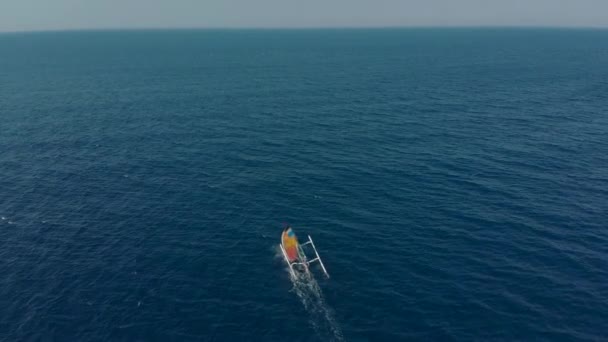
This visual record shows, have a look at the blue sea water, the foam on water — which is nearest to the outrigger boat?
the foam on water

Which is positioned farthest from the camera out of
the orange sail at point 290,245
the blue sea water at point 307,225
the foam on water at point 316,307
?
the orange sail at point 290,245

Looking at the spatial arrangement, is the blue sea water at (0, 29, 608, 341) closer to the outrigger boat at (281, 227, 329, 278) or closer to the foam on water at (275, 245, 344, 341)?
the foam on water at (275, 245, 344, 341)

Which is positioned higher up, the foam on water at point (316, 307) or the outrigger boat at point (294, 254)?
the outrigger boat at point (294, 254)

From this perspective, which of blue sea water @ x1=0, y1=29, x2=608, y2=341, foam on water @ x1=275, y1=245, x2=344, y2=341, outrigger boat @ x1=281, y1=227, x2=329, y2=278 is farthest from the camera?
outrigger boat @ x1=281, y1=227, x2=329, y2=278

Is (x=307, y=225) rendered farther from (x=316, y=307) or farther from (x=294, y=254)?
(x=316, y=307)

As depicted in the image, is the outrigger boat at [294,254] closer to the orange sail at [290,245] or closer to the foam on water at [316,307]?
A: the orange sail at [290,245]

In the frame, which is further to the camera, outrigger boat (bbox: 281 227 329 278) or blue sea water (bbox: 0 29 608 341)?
outrigger boat (bbox: 281 227 329 278)

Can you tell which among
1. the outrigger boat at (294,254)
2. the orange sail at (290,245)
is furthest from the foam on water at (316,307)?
the orange sail at (290,245)

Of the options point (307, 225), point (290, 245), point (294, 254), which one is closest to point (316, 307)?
point (294, 254)

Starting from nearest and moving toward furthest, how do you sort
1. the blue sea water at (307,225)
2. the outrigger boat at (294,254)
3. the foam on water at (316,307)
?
the foam on water at (316,307) < the blue sea water at (307,225) < the outrigger boat at (294,254)
